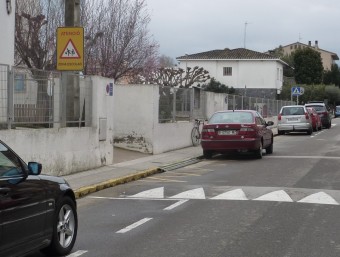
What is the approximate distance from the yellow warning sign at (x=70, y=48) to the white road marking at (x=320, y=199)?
586 cm

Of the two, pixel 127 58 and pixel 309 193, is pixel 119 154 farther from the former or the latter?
pixel 127 58

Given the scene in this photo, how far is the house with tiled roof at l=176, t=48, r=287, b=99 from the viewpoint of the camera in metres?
63.9

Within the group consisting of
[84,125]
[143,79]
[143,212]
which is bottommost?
[143,212]

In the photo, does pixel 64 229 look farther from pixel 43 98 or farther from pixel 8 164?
pixel 43 98

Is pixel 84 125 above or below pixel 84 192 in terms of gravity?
above

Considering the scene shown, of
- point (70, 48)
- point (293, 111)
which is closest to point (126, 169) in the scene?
point (70, 48)

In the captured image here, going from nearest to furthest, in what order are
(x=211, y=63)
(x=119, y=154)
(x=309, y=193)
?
(x=309, y=193) → (x=119, y=154) → (x=211, y=63)

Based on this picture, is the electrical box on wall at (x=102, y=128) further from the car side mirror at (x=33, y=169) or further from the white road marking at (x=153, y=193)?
the car side mirror at (x=33, y=169)

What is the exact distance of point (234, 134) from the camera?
16.7 metres

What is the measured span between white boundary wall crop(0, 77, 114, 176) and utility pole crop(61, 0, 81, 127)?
1.29 ft

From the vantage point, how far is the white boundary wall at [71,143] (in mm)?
11078

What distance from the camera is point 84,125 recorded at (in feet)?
46.1

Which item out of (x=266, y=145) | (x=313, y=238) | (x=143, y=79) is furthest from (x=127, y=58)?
(x=313, y=238)

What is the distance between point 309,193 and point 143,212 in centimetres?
357
